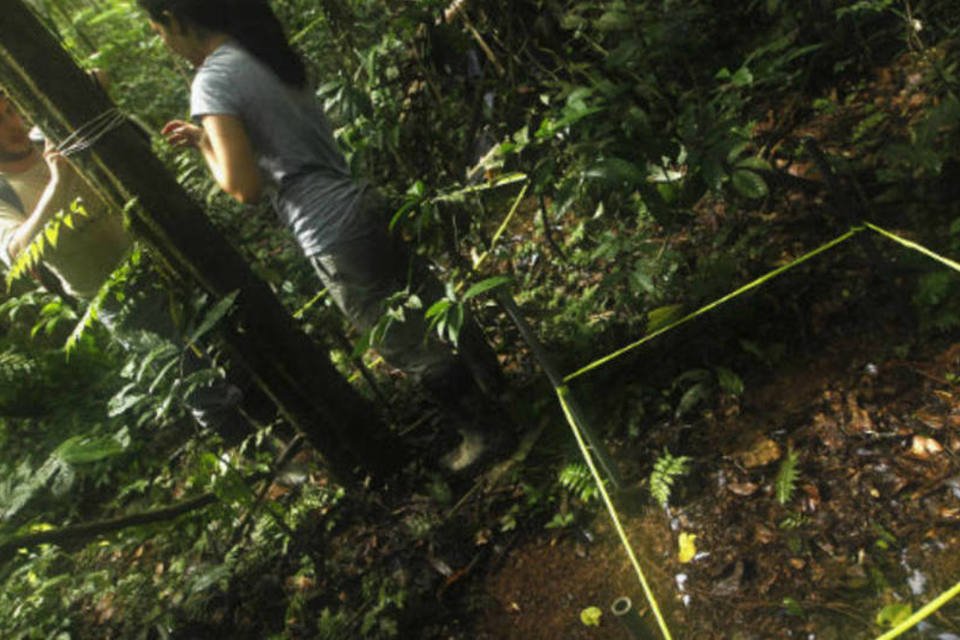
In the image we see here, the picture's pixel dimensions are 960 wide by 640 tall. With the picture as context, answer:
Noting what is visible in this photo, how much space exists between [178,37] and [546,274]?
2.60 meters

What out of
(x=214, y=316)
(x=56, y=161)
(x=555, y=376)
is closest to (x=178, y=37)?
(x=56, y=161)

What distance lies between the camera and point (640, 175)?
84.0 inches

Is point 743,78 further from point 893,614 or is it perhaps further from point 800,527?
point 893,614

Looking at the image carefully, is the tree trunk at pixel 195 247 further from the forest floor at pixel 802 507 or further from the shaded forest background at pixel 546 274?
the forest floor at pixel 802 507

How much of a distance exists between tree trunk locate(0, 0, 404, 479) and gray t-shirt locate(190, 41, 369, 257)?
12.4 inches

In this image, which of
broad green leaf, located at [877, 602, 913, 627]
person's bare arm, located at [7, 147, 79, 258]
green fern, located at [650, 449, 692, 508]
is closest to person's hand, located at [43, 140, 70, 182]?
person's bare arm, located at [7, 147, 79, 258]

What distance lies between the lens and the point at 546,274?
4395 mm

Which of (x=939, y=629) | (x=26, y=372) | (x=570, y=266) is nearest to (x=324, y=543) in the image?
(x=570, y=266)

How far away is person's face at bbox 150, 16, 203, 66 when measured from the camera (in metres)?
2.58

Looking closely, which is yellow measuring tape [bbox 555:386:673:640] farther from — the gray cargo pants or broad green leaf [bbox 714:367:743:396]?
broad green leaf [bbox 714:367:743:396]

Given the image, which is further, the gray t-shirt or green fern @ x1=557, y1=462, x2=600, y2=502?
green fern @ x1=557, y1=462, x2=600, y2=502

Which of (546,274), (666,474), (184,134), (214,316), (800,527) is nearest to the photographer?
(800,527)

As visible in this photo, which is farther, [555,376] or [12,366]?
[12,366]

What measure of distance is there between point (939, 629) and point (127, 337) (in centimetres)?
344
